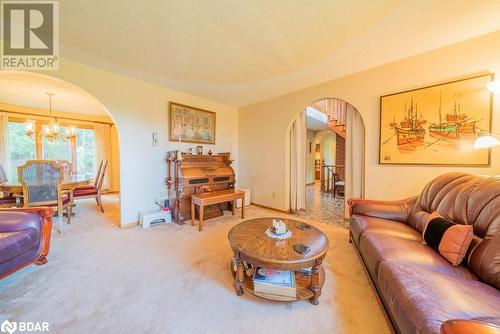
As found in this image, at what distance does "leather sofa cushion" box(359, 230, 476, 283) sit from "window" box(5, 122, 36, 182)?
7073mm

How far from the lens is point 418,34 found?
201 centimetres

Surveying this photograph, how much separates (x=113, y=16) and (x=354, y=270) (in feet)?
11.3

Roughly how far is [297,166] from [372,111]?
1.69 metres

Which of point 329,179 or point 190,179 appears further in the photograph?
point 329,179

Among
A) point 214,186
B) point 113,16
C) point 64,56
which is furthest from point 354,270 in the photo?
point 64,56

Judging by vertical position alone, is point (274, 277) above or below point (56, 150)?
below

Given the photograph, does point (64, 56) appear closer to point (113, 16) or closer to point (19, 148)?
point (113, 16)

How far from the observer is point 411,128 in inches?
96.7

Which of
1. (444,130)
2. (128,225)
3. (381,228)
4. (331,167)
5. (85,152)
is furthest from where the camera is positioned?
(331,167)

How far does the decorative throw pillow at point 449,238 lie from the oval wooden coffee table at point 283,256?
855 mm

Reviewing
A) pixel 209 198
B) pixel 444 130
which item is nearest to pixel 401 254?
pixel 444 130

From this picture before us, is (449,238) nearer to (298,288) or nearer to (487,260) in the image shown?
(487,260)

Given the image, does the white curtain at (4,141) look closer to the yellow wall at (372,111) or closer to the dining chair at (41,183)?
the dining chair at (41,183)

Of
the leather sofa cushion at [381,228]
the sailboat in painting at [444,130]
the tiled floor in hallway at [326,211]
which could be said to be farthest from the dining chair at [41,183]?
the sailboat in painting at [444,130]
